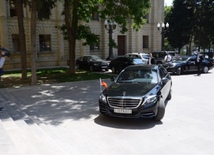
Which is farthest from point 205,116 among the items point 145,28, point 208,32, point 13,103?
point 208,32

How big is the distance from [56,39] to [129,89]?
2261 cm

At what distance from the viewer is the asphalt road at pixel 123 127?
4.71 meters

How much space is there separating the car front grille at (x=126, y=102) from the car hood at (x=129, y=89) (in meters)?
0.18

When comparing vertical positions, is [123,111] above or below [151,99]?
below

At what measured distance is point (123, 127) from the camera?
A: 19.7 ft

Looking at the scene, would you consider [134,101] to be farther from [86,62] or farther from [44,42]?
[44,42]

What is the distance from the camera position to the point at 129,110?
19.7ft

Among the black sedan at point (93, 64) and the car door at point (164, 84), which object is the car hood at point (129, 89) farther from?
the black sedan at point (93, 64)

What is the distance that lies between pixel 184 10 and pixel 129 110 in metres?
38.1

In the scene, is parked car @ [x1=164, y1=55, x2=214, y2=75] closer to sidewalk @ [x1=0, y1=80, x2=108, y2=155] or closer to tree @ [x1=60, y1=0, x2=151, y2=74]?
tree @ [x1=60, y1=0, x2=151, y2=74]

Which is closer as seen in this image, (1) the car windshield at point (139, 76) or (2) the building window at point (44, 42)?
(1) the car windshield at point (139, 76)

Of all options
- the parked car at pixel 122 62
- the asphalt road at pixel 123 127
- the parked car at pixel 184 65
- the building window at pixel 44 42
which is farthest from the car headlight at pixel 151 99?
the building window at pixel 44 42

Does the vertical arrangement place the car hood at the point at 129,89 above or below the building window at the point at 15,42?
below

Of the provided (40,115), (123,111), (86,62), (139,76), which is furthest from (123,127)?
(86,62)
